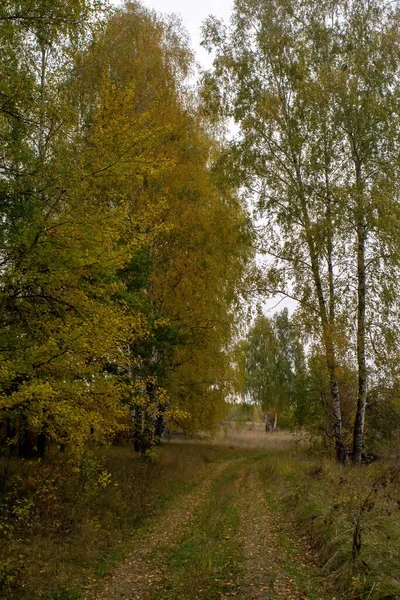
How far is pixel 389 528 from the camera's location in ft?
23.4

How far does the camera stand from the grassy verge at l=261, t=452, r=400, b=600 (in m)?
5.73

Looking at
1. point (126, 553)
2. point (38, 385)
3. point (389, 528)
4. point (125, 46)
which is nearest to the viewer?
point (38, 385)

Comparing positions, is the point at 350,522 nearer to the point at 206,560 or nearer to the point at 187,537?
the point at 206,560

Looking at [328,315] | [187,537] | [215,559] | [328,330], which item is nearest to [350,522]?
[215,559]

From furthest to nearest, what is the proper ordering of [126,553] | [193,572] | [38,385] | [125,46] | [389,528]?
1. [125,46]
2. [126,553]
3. [389,528]
4. [193,572]
5. [38,385]

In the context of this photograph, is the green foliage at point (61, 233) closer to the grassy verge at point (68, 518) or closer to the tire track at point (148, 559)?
the grassy verge at point (68, 518)

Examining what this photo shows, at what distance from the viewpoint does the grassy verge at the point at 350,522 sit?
18.8 ft

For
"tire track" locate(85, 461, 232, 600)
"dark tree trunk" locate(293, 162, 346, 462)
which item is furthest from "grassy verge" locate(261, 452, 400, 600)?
"tire track" locate(85, 461, 232, 600)

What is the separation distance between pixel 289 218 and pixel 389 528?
943 cm

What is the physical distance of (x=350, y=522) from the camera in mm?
7598

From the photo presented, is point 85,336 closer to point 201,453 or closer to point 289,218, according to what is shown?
point 289,218

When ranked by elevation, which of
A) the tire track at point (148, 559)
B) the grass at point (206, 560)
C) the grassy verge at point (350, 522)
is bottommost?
the tire track at point (148, 559)

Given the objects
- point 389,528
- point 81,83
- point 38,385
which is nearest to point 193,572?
point 389,528

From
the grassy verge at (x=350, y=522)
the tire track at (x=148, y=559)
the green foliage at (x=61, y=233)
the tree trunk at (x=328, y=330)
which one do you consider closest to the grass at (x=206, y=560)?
the tire track at (x=148, y=559)
